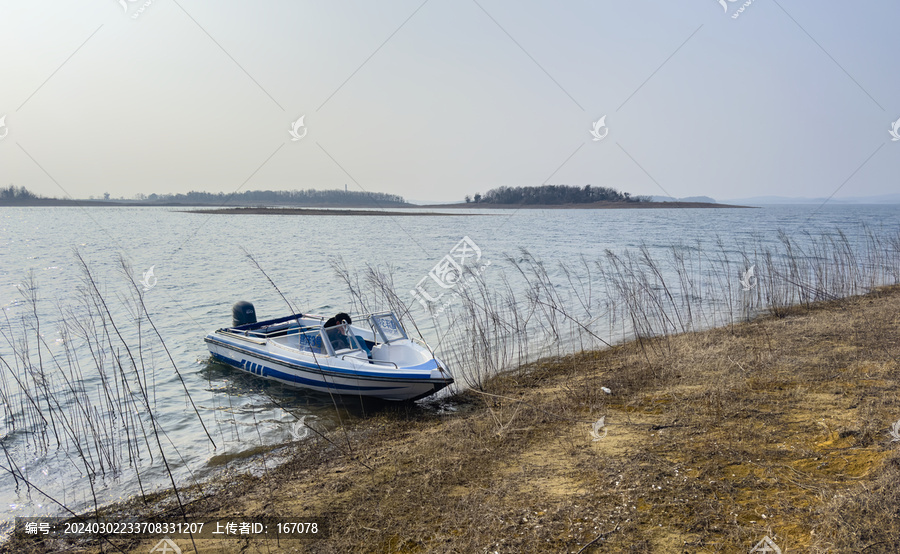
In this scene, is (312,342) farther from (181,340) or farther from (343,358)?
(181,340)

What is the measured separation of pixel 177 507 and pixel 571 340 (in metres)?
10.1

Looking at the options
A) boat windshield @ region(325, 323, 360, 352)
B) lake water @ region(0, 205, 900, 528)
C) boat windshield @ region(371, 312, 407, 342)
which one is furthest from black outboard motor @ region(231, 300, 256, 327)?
boat windshield @ region(371, 312, 407, 342)

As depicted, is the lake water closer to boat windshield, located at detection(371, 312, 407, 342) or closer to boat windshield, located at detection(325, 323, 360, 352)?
boat windshield, located at detection(325, 323, 360, 352)

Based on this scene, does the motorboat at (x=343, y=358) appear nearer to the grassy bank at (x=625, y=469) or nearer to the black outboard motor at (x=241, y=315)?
the grassy bank at (x=625, y=469)

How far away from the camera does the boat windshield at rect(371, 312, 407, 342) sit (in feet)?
34.9

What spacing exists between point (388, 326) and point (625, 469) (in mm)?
6339

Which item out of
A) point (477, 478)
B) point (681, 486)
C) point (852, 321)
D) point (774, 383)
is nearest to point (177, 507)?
point (477, 478)

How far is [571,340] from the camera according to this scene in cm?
1375

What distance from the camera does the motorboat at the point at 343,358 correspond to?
9.48 metres

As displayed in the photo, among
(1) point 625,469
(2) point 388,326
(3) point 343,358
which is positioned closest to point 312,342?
(3) point 343,358

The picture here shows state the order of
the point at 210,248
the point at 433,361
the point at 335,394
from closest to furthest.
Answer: the point at 433,361
the point at 335,394
the point at 210,248

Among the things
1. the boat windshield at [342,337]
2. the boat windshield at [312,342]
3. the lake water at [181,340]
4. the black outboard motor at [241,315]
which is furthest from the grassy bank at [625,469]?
the black outboard motor at [241,315]

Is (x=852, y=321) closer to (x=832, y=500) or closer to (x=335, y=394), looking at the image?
(x=832, y=500)

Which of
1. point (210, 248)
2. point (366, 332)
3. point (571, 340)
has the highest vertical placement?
point (210, 248)
